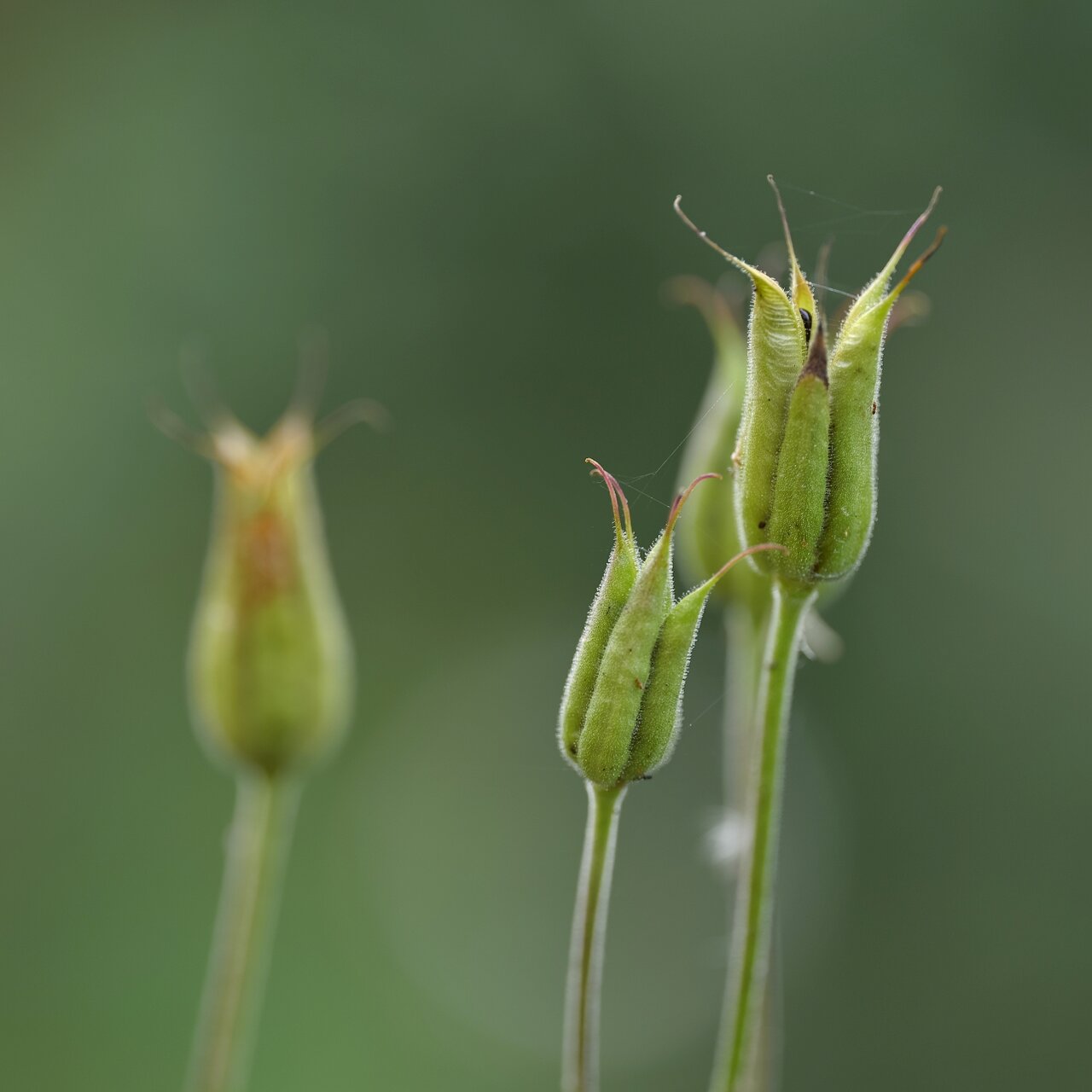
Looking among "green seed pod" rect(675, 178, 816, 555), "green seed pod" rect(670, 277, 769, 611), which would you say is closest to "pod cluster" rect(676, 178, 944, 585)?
"green seed pod" rect(675, 178, 816, 555)

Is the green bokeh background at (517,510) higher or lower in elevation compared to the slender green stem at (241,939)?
higher

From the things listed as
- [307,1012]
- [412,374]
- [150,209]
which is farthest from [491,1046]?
[150,209]

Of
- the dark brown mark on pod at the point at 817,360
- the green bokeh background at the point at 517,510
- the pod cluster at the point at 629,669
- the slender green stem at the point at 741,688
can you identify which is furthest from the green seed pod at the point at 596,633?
the green bokeh background at the point at 517,510

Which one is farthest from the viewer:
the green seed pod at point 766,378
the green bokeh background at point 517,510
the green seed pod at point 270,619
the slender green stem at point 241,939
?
the green bokeh background at point 517,510

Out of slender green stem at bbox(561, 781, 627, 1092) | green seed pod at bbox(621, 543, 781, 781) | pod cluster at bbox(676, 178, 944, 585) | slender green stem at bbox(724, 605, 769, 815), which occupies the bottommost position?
slender green stem at bbox(561, 781, 627, 1092)

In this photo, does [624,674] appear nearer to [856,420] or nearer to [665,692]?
[665,692]

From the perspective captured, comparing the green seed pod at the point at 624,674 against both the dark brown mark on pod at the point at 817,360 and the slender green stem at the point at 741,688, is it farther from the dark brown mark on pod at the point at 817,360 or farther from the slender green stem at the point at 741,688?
the slender green stem at the point at 741,688

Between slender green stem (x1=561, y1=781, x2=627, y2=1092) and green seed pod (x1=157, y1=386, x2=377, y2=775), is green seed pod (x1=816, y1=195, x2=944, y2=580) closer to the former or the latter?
slender green stem (x1=561, y1=781, x2=627, y2=1092)
